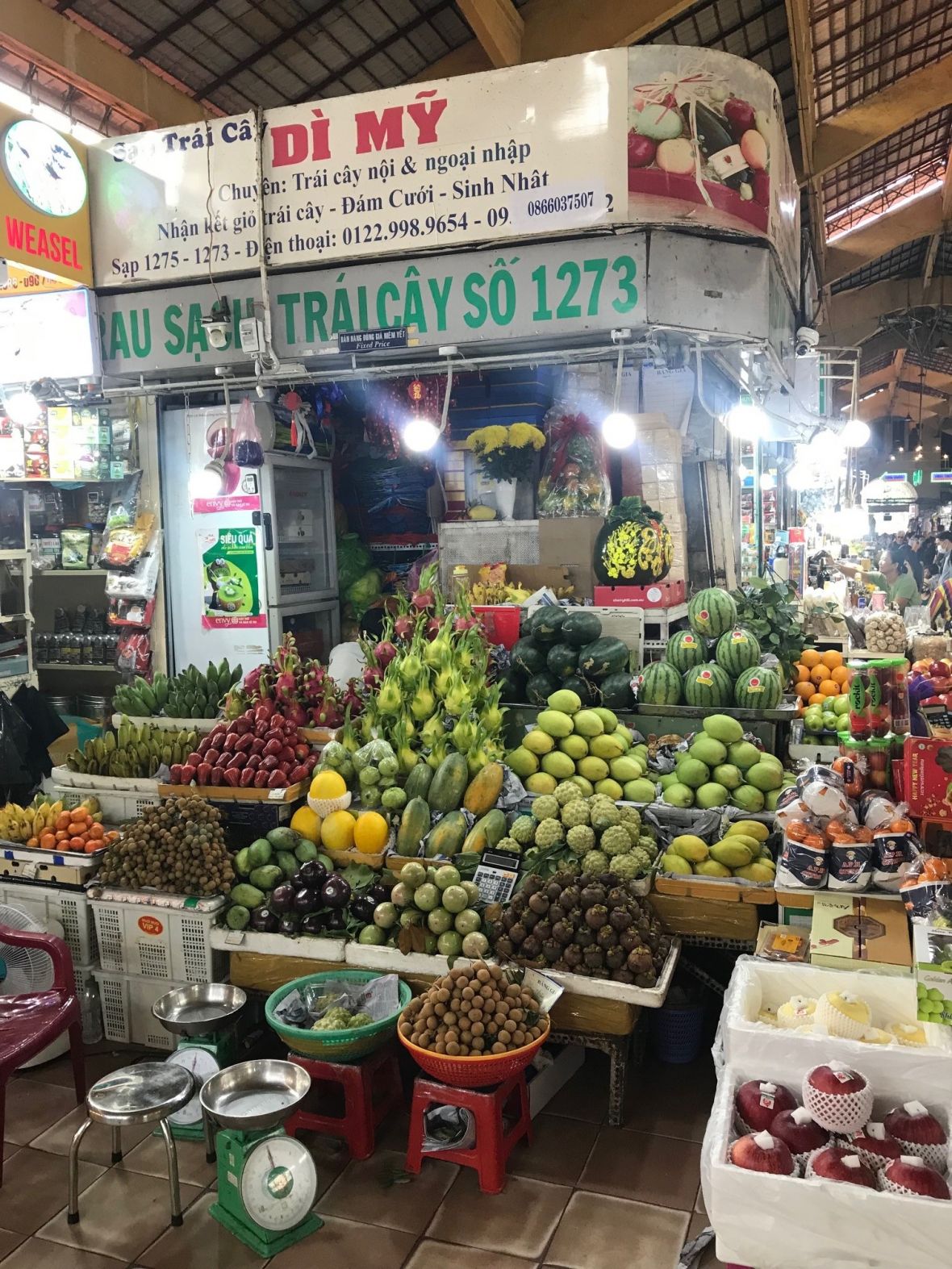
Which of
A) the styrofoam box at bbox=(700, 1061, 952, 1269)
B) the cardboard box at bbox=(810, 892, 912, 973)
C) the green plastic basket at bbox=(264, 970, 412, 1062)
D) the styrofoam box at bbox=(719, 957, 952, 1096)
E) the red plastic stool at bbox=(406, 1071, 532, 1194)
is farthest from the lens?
the green plastic basket at bbox=(264, 970, 412, 1062)

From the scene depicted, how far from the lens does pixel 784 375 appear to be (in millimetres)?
5816

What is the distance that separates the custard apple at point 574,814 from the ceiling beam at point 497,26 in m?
5.64

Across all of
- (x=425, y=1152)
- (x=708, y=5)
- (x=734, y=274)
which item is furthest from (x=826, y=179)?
(x=425, y=1152)

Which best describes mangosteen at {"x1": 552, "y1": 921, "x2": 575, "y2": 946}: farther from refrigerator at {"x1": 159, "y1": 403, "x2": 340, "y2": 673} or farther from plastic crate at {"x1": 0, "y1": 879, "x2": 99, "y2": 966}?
refrigerator at {"x1": 159, "y1": 403, "x2": 340, "y2": 673}

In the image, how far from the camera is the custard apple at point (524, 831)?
13.7 ft

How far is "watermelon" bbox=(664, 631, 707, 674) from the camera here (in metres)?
5.25

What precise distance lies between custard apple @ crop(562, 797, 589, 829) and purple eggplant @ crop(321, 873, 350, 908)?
0.97 meters

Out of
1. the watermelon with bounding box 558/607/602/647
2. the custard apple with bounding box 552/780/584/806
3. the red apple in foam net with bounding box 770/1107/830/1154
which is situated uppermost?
the watermelon with bounding box 558/607/602/647

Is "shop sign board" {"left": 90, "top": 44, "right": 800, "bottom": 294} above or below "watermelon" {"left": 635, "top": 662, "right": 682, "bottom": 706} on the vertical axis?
above

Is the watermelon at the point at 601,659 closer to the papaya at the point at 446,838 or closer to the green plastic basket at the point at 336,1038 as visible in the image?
the papaya at the point at 446,838

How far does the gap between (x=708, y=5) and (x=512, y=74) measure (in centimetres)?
491

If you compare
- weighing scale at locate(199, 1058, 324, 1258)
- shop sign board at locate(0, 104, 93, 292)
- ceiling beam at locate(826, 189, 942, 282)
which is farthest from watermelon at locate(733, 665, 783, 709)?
ceiling beam at locate(826, 189, 942, 282)

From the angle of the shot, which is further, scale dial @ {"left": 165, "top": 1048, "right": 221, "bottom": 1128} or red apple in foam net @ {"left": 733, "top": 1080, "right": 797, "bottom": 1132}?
scale dial @ {"left": 165, "top": 1048, "right": 221, "bottom": 1128}

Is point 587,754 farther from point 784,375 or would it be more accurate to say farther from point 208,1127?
point 784,375
